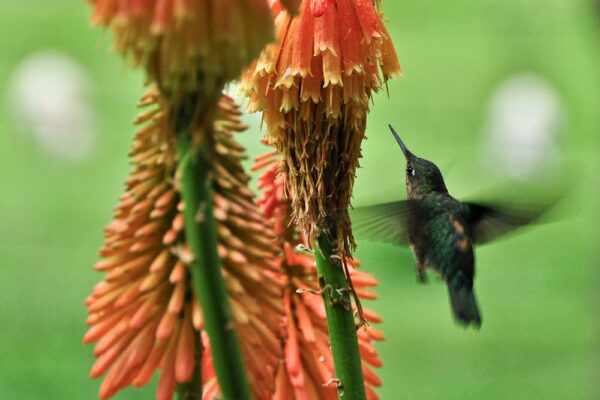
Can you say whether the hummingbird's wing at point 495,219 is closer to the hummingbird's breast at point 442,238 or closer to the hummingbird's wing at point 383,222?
the hummingbird's breast at point 442,238

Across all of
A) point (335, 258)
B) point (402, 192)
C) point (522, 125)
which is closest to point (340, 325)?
point (335, 258)

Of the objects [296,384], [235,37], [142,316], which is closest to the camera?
[235,37]

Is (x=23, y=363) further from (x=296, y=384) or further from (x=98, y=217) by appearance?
(x=296, y=384)

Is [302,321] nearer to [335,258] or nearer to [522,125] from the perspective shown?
[335,258]

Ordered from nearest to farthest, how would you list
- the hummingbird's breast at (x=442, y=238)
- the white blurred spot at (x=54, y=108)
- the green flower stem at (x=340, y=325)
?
the green flower stem at (x=340, y=325)
the hummingbird's breast at (x=442, y=238)
the white blurred spot at (x=54, y=108)

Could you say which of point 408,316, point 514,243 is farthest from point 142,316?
point 514,243

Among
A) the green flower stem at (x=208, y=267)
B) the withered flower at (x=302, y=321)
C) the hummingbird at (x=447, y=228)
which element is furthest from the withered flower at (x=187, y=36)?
the hummingbird at (x=447, y=228)

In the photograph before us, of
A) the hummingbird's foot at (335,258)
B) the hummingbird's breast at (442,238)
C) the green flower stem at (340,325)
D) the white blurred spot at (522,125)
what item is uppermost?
the white blurred spot at (522,125)

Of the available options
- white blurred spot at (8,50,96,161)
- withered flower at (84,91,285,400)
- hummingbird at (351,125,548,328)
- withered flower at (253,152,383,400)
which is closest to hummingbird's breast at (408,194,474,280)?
hummingbird at (351,125,548,328)
